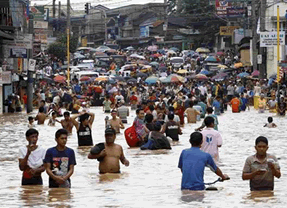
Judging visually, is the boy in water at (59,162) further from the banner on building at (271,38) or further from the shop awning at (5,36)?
the shop awning at (5,36)

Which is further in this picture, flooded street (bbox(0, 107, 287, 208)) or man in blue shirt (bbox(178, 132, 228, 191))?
flooded street (bbox(0, 107, 287, 208))

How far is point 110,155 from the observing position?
1684 cm

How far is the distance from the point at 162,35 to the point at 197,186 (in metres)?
121

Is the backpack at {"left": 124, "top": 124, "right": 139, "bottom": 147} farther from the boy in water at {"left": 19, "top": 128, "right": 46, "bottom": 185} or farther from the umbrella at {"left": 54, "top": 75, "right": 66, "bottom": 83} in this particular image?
the umbrella at {"left": 54, "top": 75, "right": 66, "bottom": 83}

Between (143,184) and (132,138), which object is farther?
(132,138)

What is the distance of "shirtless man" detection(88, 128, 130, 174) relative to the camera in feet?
53.7

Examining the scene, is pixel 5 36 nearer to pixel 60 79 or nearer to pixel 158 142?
pixel 60 79

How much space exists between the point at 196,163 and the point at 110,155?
392 centimetres

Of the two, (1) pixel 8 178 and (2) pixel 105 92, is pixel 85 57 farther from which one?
(1) pixel 8 178

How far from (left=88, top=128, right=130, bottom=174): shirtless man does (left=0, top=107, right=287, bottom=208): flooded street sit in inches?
10.1

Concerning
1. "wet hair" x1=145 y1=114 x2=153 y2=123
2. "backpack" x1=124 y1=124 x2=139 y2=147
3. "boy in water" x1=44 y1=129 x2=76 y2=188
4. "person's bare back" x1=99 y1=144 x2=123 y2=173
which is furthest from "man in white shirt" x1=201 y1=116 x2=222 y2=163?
"backpack" x1=124 y1=124 x2=139 y2=147

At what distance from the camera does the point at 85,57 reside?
103875mm

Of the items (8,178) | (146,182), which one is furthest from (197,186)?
(8,178)

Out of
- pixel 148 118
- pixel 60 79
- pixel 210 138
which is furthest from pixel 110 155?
pixel 60 79
